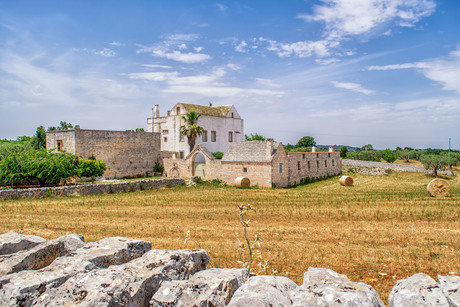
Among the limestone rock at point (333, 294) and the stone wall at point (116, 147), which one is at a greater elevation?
the stone wall at point (116, 147)

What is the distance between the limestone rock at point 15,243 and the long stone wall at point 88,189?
15750 millimetres

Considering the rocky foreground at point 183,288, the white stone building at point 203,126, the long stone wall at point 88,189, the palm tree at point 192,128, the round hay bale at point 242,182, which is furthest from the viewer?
the white stone building at point 203,126

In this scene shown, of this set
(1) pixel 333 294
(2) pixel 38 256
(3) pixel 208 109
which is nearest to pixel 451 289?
(1) pixel 333 294

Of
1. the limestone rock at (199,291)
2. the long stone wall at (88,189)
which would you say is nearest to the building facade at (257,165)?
the long stone wall at (88,189)

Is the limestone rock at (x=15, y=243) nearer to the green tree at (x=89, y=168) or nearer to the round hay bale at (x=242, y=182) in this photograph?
the round hay bale at (x=242, y=182)

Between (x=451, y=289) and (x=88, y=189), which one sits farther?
(x=88, y=189)

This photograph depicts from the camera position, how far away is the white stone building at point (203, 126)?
47.3m

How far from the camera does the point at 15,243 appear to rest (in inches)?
322

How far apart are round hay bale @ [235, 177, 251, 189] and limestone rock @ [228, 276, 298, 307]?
25544mm

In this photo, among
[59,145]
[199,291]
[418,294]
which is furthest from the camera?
[59,145]

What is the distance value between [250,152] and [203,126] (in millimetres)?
16721

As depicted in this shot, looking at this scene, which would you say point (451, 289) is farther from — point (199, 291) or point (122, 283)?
point (122, 283)

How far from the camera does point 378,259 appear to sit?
388 inches

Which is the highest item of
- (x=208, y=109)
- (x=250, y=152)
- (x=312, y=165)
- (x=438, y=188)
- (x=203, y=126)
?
(x=208, y=109)
